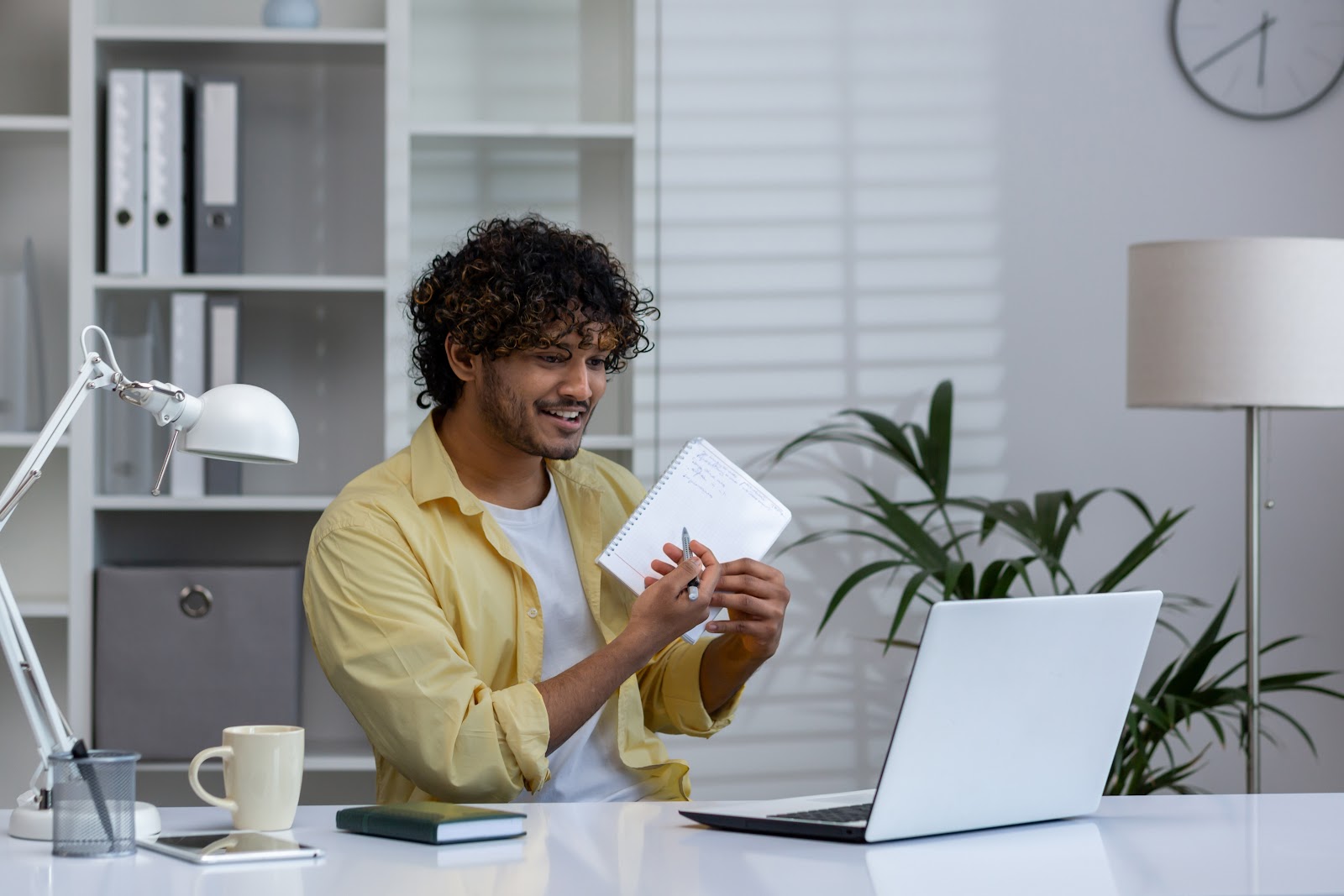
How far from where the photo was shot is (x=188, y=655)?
102 inches

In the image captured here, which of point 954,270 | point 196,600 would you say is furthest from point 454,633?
point 954,270

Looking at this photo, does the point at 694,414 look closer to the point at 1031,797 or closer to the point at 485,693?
the point at 485,693

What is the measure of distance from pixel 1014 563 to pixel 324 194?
1.54 metres

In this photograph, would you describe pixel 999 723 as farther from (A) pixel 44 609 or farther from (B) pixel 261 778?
(A) pixel 44 609

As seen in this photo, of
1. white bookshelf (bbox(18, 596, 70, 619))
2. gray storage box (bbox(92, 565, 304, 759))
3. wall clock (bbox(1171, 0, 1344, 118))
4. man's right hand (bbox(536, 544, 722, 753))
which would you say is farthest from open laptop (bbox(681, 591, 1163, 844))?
wall clock (bbox(1171, 0, 1344, 118))

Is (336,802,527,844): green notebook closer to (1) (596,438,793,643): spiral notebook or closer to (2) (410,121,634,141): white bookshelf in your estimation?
(1) (596,438,793,643): spiral notebook

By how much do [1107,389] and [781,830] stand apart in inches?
77.7

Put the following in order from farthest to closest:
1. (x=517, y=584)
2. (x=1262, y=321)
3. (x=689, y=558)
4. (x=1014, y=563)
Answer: (x=1014, y=563)
(x=1262, y=321)
(x=517, y=584)
(x=689, y=558)

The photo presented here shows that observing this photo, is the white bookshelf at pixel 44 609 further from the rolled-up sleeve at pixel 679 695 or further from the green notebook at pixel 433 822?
the green notebook at pixel 433 822

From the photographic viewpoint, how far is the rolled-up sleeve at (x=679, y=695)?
1.90 metres

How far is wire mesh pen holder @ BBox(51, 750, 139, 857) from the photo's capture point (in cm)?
121

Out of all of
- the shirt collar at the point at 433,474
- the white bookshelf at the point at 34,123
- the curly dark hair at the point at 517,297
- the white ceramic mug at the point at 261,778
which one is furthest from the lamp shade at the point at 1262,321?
the white bookshelf at the point at 34,123

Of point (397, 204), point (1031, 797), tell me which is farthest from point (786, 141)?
point (1031, 797)

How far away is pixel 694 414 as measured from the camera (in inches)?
117
